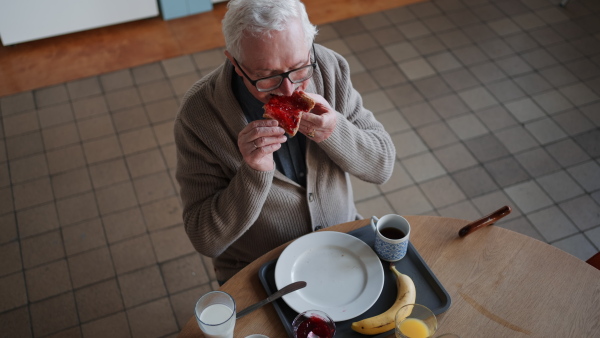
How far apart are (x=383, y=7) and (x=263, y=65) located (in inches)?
119

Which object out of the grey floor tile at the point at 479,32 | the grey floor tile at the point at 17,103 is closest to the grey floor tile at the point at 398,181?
the grey floor tile at the point at 479,32

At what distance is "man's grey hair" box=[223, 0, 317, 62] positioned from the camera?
145cm

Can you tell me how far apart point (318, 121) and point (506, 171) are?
1.93 metres

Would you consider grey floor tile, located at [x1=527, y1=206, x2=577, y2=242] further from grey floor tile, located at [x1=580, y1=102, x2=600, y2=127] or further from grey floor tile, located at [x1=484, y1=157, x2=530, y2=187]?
grey floor tile, located at [x1=580, y1=102, x2=600, y2=127]

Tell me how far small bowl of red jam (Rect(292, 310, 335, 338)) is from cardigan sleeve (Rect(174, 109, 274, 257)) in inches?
14.7

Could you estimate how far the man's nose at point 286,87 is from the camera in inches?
60.5

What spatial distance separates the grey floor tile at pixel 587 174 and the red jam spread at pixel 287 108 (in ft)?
7.19

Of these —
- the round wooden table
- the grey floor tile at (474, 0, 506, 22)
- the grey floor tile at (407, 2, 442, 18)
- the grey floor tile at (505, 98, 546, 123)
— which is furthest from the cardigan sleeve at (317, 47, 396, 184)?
the grey floor tile at (474, 0, 506, 22)

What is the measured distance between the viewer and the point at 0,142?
328cm

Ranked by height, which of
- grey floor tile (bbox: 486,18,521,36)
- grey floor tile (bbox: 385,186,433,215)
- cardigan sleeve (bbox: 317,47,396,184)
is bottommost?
grey floor tile (bbox: 385,186,433,215)

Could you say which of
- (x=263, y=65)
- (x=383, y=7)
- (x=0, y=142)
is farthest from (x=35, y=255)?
(x=383, y=7)

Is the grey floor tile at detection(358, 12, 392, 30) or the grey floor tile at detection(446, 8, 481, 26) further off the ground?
the grey floor tile at detection(446, 8, 481, 26)

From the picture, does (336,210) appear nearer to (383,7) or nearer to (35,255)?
(35,255)

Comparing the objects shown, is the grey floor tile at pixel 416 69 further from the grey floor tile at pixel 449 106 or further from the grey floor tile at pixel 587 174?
the grey floor tile at pixel 587 174
